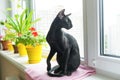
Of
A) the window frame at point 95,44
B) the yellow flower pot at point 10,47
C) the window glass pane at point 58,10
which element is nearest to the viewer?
the window frame at point 95,44

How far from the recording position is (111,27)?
35.2 inches

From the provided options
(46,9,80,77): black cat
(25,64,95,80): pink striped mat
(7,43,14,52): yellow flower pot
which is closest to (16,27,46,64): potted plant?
(25,64,95,80): pink striped mat

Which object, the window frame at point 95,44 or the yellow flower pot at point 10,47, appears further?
the yellow flower pot at point 10,47

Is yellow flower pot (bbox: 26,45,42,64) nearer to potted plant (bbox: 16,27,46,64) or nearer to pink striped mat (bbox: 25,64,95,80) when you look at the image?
potted plant (bbox: 16,27,46,64)

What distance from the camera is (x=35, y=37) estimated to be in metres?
1.26

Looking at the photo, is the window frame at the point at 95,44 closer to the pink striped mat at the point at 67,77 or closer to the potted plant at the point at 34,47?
the pink striped mat at the point at 67,77

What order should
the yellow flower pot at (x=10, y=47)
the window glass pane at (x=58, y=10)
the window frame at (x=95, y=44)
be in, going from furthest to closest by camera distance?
the yellow flower pot at (x=10, y=47), the window glass pane at (x=58, y=10), the window frame at (x=95, y=44)

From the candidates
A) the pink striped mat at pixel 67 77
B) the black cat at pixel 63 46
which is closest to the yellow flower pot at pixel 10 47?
the pink striped mat at pixel 67 77

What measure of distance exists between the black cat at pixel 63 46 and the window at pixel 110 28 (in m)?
0.15

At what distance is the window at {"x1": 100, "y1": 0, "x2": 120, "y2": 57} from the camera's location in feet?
2.83

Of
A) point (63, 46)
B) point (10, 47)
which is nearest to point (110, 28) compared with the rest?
point (63, 46)

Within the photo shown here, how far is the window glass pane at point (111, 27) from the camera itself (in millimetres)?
861

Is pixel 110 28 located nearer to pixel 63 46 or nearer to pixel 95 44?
pixel 95 44

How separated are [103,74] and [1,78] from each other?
175 cm
